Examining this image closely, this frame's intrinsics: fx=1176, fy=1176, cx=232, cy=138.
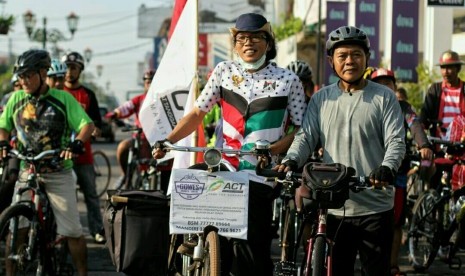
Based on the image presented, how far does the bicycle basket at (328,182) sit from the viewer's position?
6328 mm

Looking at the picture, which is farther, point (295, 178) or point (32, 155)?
point (32, 155)

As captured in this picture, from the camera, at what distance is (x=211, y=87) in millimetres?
7766

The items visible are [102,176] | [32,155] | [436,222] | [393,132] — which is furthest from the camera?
[102,176]

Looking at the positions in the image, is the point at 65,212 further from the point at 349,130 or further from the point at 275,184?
the point at 349,130

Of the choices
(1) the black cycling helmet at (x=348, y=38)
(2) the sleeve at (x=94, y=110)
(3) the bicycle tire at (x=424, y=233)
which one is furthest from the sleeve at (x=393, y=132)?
(2) the sleeve at (x=94, y=110)

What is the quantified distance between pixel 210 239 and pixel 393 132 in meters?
1.26

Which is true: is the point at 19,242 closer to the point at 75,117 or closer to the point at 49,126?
the point at 49,126

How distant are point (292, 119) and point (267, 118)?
8.3 inches

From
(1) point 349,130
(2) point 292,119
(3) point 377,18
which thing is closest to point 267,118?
(2) point 292,119

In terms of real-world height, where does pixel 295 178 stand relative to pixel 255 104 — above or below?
below

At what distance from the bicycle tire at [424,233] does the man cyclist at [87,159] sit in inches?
125

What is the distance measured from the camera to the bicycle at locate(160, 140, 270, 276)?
6945 mm

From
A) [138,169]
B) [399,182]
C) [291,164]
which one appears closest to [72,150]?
[291,164]

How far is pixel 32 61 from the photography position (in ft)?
29.4
